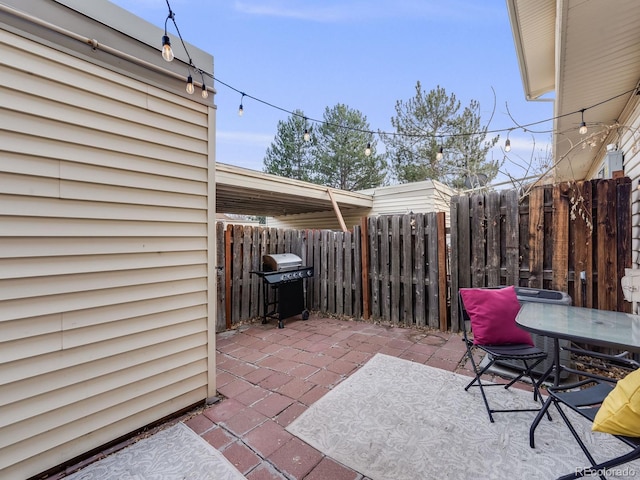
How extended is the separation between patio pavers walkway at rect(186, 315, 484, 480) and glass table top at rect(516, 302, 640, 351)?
109 cm

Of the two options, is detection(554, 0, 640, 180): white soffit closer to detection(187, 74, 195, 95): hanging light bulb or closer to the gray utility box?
the gray utility box

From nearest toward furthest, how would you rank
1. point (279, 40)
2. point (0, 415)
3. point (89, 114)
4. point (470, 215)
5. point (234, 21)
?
point (0, 415)
point (89, 114)
point (470, 215)
point (234, 21)
point (279, 40)

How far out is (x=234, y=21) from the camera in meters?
5.81

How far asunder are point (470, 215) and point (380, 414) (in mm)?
2746

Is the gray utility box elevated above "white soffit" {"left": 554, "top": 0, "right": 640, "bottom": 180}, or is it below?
below

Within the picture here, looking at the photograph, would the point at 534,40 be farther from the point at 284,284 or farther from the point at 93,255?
the point at 93,255

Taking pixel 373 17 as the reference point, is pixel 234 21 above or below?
below

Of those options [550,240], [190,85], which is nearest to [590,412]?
[550,240]

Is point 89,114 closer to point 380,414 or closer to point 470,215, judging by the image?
point 380,414

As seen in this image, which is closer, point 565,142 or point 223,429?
point 223,429

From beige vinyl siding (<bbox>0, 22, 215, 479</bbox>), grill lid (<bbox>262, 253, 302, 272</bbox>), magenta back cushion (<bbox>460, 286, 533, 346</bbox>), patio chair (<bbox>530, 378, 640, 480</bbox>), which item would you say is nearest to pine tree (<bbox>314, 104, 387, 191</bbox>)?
grill lid (<bbox>262, 253, 302, 272</bbox>)

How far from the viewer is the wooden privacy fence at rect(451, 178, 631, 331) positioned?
2865mm

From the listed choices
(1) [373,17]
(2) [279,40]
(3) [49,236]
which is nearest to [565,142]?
(1) [373,17]

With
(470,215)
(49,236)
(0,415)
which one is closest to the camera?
(0,415)
